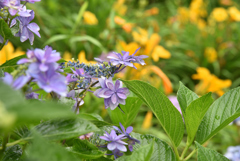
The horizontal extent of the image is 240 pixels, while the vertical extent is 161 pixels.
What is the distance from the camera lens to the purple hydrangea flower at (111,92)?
46 centimetres

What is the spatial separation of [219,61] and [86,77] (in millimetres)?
2727

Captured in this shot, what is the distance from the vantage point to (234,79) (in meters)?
2.92

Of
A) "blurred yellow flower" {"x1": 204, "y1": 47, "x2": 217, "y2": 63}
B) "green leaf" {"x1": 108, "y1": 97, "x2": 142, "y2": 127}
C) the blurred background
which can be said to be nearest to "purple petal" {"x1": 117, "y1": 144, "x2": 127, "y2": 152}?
"green leaf" {"x1": 108, "y1": 97, "x2": 142, "y2": 127}

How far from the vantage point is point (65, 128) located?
1.19 ft

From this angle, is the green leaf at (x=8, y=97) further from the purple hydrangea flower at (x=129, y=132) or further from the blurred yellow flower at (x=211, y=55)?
the blurred yellow flower at (x=211, y=55)

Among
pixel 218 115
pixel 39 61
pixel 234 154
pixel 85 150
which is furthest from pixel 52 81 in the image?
pixel 234 154

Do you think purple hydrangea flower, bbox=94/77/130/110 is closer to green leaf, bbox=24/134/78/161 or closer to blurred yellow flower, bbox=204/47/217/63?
green leaf, bbox=24/134/78/161

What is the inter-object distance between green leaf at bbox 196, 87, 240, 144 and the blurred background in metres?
1.19

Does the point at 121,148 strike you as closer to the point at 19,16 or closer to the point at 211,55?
the point at 19,16

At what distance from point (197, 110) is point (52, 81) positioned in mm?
301

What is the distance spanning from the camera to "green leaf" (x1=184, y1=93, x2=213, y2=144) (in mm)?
493

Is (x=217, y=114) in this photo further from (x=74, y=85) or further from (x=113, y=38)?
(x=113, y=38)

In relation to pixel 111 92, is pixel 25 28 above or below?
above

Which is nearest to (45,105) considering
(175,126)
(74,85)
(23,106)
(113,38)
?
(23,106)
